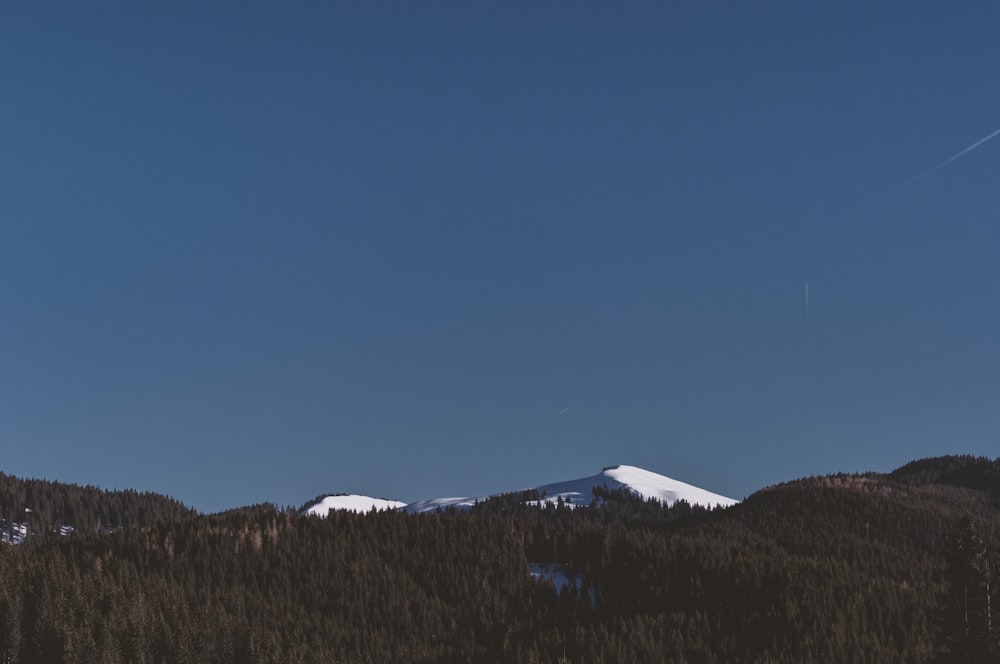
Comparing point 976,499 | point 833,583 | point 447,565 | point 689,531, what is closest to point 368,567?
point 447,565

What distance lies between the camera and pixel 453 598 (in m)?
74.1

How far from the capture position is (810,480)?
159 m

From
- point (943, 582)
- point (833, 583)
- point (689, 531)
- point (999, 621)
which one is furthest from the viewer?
point (689, 531)

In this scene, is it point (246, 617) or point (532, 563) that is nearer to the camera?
point (246, 617)

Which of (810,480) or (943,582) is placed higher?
(810,480)

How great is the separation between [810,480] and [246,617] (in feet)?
380

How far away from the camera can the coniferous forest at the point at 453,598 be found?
2191 inches

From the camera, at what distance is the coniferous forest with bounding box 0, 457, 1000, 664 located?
5566 centimetres

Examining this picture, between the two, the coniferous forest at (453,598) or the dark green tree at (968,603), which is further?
the coniferous forest at (453,598)

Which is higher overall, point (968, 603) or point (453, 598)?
point (453, 598)

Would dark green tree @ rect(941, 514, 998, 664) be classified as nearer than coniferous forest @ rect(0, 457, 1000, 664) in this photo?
Yes

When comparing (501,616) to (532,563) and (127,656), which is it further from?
(127,656)

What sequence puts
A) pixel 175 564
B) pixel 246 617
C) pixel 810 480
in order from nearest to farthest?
pixel 246 617
pixel 175 564
pixel 810 480

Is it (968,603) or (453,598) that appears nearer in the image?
(968,603)
